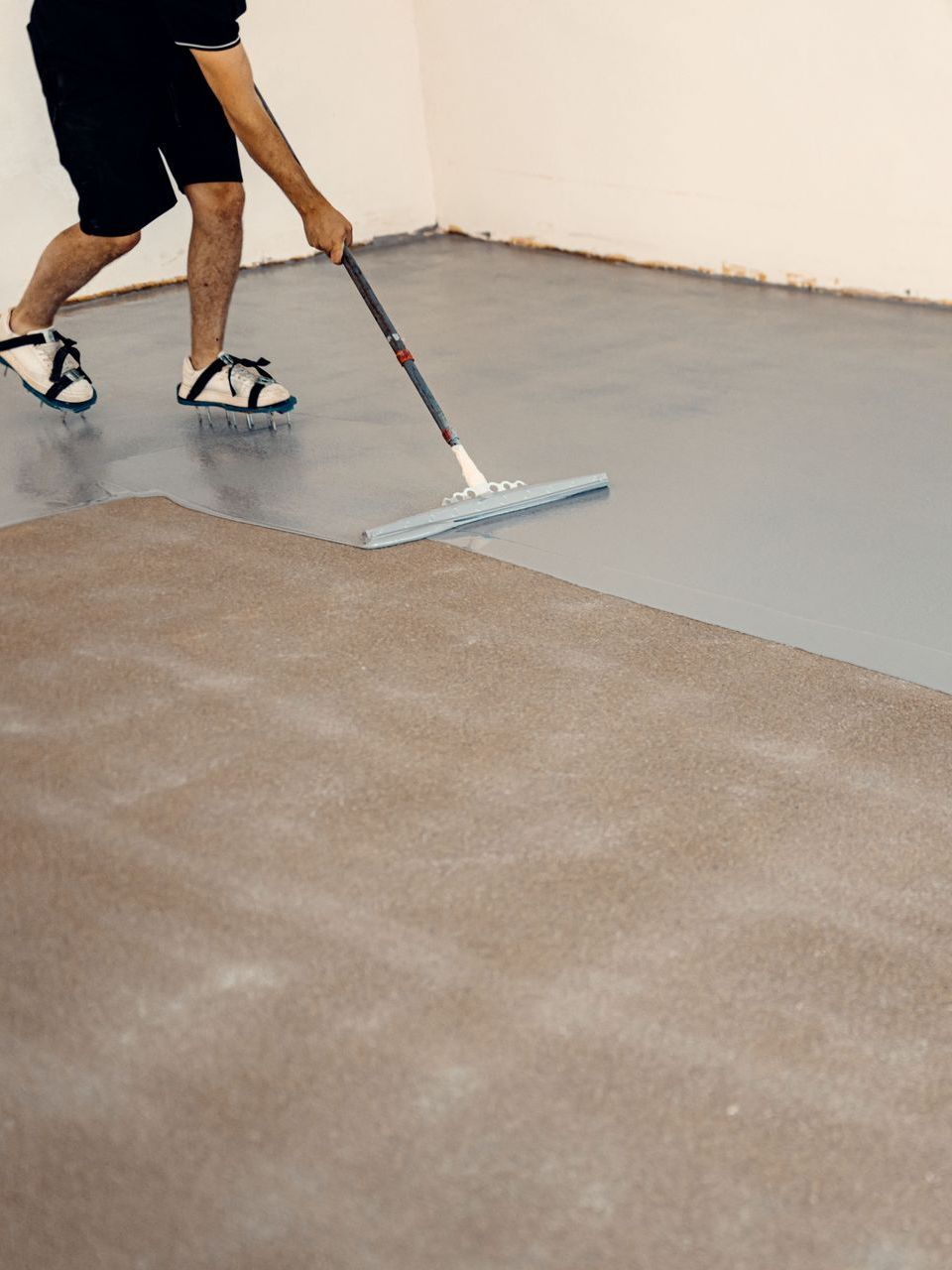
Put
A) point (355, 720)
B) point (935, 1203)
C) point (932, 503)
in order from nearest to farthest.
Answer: point (935, 1203)
point (355, 720)
point (932, 503)

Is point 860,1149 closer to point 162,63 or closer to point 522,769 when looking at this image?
point 522,769

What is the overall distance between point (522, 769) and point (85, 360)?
259cm

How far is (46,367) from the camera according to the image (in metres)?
3.18

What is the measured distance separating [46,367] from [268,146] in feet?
2.93

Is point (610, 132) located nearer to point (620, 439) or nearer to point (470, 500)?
point (620, 439)

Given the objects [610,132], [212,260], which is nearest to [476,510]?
[212,260]

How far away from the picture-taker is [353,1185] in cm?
107

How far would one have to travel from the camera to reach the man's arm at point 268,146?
2566 mm

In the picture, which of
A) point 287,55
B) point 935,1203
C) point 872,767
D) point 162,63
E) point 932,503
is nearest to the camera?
point 935,1203

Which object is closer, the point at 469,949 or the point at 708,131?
the point at 469,949

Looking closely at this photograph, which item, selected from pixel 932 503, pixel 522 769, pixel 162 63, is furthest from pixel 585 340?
pixel 522 769

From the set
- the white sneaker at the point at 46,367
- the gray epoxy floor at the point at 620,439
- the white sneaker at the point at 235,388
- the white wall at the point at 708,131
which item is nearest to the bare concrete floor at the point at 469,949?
the gray epoxy floor at the point at 620,439

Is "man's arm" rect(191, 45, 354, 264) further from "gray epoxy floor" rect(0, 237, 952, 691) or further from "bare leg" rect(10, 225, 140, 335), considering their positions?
"bare leg" rect(10, 225, 140, 335)

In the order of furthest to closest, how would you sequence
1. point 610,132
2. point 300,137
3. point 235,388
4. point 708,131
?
point 300,137, point 610,132, point 708,131, point 235,388
